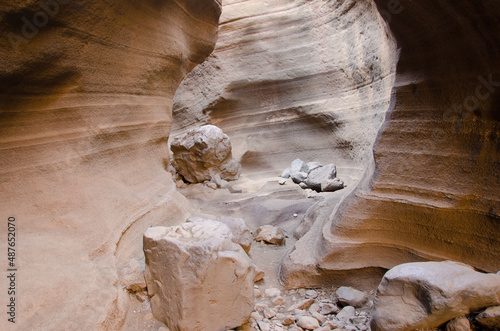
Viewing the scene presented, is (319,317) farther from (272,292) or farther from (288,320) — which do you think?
(272,292)

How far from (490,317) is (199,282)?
148cm

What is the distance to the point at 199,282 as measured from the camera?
1889 mm

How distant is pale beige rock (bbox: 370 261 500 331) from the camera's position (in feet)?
5.37

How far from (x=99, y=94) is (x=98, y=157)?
1.89 feet

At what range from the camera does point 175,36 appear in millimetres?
3811

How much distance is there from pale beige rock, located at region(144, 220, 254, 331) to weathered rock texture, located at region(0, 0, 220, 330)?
1.04 ft

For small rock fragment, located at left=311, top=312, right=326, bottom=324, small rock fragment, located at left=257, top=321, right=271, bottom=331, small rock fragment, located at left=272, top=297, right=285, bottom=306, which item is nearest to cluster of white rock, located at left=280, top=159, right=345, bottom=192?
small rock fragment, located at left=272, top=297, right=285, bottom=306

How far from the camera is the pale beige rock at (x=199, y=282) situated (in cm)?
189

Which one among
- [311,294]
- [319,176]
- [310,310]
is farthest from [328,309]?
[319,176]

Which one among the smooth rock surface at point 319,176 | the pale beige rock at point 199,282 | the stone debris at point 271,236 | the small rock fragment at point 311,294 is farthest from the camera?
the smooth rock surface at point 319,176

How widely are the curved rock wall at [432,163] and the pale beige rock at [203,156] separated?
3916mm

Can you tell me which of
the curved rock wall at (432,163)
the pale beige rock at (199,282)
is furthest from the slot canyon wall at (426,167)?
the pale beige rock at (199,282)

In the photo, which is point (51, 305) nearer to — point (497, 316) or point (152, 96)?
point (497, 316)

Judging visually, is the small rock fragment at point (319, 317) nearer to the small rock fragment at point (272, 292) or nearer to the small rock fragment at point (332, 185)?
the small rock fragment at point (272, 292)
